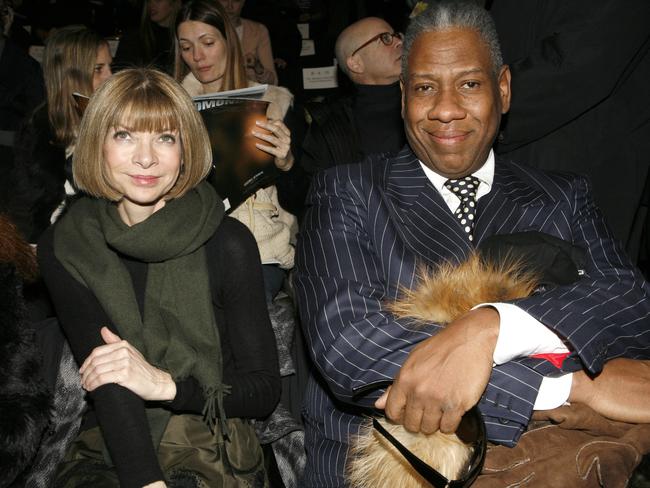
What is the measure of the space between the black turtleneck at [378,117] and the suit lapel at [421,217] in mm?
1124

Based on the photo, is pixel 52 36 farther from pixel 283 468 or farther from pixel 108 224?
pixel 283 468

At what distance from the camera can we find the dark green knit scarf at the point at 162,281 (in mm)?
2199

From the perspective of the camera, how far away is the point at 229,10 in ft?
16.2

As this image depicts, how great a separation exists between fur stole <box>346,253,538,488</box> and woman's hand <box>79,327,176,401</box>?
0.62 metres

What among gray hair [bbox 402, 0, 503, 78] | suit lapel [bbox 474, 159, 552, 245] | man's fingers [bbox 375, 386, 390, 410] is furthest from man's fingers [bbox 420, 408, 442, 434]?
gray hair [bbox 402, 0, 503, 78]

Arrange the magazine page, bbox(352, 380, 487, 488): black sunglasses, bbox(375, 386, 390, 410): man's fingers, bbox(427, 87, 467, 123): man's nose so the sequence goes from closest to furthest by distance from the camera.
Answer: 1. bbox(352, 380, 487, 488): black sunglasses
2. bbox(375, 386, 390, 410): man's fingers
3. bbox(427, 87, 467, 123): man's nose
4. the magazine page

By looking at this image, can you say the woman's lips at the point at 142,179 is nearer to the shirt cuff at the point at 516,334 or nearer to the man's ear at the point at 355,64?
the shirt cuff at the point at 516,334

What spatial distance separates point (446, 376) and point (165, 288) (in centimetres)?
103

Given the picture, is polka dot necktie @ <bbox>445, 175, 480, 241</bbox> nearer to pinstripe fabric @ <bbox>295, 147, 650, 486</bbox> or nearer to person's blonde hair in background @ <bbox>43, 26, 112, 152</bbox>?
pinstripe fabric @ <bbox>295, 147, 650, 486</bbox>

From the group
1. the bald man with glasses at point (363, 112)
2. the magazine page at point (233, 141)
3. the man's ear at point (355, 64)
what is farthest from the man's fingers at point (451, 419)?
the man's ear at point (355, 64)

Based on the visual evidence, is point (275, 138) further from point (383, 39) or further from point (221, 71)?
point (383, 39)

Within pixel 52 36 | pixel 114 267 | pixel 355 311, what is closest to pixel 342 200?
pixel 355 311

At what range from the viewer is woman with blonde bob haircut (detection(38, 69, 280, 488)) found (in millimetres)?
2188

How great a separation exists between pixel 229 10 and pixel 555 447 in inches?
161
